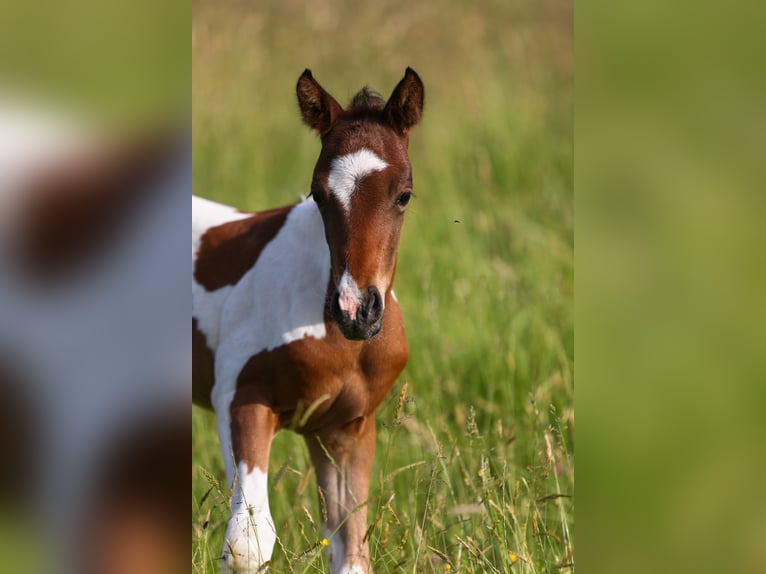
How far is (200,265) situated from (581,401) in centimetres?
184

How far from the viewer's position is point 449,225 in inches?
139

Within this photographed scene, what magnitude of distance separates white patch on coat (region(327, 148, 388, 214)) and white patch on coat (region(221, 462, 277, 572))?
0.66 m

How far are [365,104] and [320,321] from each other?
20.8 inches

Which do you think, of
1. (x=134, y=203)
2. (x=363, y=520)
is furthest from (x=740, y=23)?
(x=363, y=520)

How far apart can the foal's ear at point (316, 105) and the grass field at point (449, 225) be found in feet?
0.35

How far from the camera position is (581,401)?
935mm

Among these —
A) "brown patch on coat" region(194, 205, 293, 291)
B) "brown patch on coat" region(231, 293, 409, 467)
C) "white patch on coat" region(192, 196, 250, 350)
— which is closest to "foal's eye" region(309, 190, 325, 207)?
"brown patch on coat" region(231, 293, 409, 467)

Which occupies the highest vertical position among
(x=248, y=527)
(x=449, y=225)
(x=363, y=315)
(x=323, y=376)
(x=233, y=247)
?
(x=449, y=225)

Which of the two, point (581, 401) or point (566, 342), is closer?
point (581, 401)

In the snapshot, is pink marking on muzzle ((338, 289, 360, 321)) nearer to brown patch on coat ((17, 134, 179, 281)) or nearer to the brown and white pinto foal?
the brown and white pinto foal

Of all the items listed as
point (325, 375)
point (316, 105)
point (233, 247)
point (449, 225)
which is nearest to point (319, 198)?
point (316, 105)

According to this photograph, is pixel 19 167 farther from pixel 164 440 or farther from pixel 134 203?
pixel 164 440

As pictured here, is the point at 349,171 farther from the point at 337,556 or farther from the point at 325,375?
the point at 337,556

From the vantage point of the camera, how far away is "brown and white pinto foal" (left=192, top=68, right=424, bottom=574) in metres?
1.94
